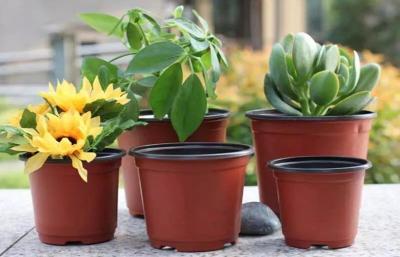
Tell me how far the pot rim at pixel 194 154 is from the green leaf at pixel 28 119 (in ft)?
0.49

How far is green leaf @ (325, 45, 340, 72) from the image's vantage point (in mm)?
1274

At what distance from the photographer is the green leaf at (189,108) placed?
3.92 feet

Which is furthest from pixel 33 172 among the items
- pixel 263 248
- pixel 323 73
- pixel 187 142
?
pixel 323 73

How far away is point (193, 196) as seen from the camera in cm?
110

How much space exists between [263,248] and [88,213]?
0.84 ft

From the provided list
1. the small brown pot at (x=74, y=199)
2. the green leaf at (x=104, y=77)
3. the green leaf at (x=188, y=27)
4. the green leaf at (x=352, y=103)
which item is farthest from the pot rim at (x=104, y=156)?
the green leaf at (x=352, y=103)

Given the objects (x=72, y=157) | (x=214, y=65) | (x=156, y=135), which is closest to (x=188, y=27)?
(x=214, y=65)

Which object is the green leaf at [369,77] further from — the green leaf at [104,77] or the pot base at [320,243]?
the green leaf at [104,77]

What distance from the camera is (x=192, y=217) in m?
1.10

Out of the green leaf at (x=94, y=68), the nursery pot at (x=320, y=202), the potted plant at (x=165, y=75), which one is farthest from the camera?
the green leaf at (x=94, y=68)

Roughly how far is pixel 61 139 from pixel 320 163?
37 cm

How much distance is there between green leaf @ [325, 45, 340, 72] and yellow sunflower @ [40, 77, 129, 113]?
323 millimetres

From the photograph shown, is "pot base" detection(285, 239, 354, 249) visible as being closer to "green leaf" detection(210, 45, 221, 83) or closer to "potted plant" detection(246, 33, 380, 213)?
"potted plant" detection(246, 33, 380, 213)

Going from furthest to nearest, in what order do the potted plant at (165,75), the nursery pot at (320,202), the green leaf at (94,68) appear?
the green leaf at (94,68) → the potted plant at (165,75) → the nursery pot at (320,202)
